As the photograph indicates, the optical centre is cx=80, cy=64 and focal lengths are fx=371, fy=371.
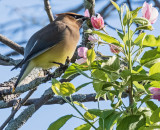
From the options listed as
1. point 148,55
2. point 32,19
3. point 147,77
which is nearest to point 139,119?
point 147,77

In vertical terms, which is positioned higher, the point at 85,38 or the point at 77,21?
the point at 77,21

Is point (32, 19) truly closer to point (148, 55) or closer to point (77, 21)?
point (77, 21)

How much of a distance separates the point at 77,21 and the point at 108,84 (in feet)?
9.41

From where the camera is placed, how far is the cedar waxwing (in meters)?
3.75

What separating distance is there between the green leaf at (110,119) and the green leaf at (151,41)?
303 millimetres

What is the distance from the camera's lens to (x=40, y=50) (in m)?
3.81

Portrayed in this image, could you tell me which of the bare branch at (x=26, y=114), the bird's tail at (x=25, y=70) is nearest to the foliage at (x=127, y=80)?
the bare branch at (x=26, y=114)

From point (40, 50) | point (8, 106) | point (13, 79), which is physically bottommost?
point (8, 106)

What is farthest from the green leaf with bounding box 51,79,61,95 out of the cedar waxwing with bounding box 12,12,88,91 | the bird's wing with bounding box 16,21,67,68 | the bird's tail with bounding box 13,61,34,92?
the bird's wing with bounding box 16,21,67,68

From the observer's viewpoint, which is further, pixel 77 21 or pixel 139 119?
pixel 77 21

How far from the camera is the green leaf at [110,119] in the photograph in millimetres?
1335

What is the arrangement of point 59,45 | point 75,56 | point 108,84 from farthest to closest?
1. point 75,56
2. point 59,45
3. point 108,84

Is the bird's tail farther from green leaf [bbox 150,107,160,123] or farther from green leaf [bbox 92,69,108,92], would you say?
green leaf [bbox 150,107,160,123]

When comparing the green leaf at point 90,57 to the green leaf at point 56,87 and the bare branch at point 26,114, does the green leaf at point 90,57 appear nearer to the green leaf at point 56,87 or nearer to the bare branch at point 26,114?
the green leaf at point 56,87
